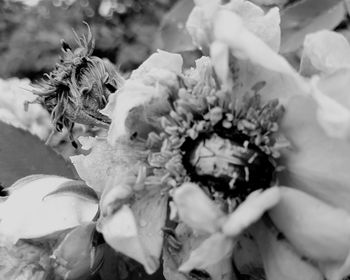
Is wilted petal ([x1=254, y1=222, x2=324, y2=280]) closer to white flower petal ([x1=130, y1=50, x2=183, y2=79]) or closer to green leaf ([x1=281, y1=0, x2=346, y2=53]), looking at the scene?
white flower petal ([x1=130, y1=50, x2=183, y2=79])

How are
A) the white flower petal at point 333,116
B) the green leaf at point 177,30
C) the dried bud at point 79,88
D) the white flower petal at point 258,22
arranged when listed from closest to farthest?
the white flower petal at point 333,116
the white flower petal at point 258,22
the dried bud at point 79,88
the green leaf at point 177,30

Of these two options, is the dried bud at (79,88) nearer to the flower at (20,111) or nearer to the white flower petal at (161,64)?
the white flower petal at (161,64)

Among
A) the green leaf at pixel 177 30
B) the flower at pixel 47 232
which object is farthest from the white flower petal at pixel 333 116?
the green leaf at pixel 177 30

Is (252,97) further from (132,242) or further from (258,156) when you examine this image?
(132,242)

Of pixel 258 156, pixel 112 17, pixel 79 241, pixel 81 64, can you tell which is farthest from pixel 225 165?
pixel 112 17

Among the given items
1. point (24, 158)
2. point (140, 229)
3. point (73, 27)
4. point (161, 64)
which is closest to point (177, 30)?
point (24, 158)
